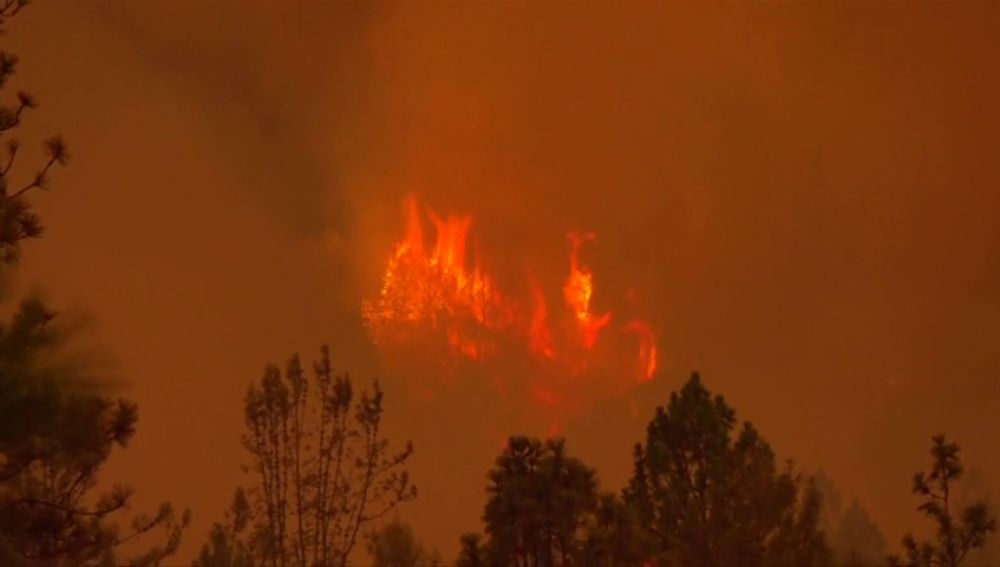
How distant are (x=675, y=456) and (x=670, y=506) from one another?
62 cm

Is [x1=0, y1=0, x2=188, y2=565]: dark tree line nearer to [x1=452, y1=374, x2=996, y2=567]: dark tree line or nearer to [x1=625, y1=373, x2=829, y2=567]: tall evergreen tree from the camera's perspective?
[x1=452, y1=374, x2=996, y2=567]: dark tree line

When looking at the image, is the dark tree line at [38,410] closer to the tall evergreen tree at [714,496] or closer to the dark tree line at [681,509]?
the dark tree line at [681,509]

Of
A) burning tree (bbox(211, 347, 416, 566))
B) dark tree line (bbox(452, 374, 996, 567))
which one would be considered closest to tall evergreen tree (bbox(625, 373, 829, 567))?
dark tree line (bbox(452, 374, 996, 567))

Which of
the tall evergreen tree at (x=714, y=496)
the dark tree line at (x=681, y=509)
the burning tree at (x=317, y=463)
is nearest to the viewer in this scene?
the dark tree line at (x=681, y=509)

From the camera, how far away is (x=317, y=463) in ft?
52.7

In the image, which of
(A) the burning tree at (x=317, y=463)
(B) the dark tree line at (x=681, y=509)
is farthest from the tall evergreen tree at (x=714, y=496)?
(A) the burning tree at (x=317, y=463)

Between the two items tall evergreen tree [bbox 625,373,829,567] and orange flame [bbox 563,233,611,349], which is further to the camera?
orange flame [bbox 563,233,611,349]

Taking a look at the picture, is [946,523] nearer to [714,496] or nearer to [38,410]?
[714,496]

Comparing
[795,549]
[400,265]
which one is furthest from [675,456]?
[400,265]

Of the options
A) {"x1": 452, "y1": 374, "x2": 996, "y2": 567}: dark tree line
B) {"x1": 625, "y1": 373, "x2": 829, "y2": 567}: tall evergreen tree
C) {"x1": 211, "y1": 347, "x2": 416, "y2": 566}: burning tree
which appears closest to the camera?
{"x1": 452, "y1": 374, "x2": 996, "y2": 567}: dark tree line

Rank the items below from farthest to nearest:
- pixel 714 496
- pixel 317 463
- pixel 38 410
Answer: pixel 317 463
pixel 714 496
pixel 38 410

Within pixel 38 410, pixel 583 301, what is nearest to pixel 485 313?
pixel 583 301

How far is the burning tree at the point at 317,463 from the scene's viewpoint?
50.4 feet

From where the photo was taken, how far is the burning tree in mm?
15367
